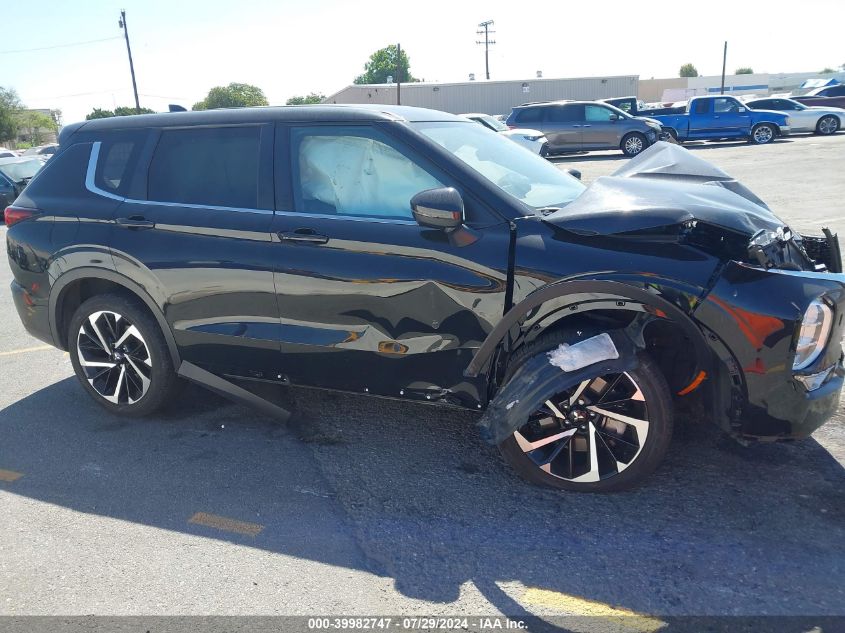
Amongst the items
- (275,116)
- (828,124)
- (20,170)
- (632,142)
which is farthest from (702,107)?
(275,116)

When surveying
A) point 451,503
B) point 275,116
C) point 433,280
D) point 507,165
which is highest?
point 275,116

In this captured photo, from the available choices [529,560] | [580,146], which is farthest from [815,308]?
[580,146]

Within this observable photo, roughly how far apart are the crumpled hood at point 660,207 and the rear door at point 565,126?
68.7ft

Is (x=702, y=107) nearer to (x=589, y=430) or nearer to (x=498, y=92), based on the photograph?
(x=589, y=430)

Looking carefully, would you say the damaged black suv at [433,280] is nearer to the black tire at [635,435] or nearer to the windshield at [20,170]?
the black tire at [635,435]

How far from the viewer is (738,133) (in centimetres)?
2598

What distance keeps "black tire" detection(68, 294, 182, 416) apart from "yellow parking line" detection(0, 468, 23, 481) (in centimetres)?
74

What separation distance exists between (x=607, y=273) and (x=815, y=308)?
2.88 ft

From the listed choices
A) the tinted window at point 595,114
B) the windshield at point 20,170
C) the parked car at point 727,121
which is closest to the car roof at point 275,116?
the windshield at point 20,170

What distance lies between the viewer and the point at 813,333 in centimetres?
323

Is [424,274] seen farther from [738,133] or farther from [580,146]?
[738,133]

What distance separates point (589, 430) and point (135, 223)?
113 inches

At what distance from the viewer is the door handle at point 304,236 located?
154 inches

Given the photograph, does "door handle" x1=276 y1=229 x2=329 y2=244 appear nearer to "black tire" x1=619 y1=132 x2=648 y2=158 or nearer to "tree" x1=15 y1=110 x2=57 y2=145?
"black tire" x1=619 y1=132 x2=648 y2=158
